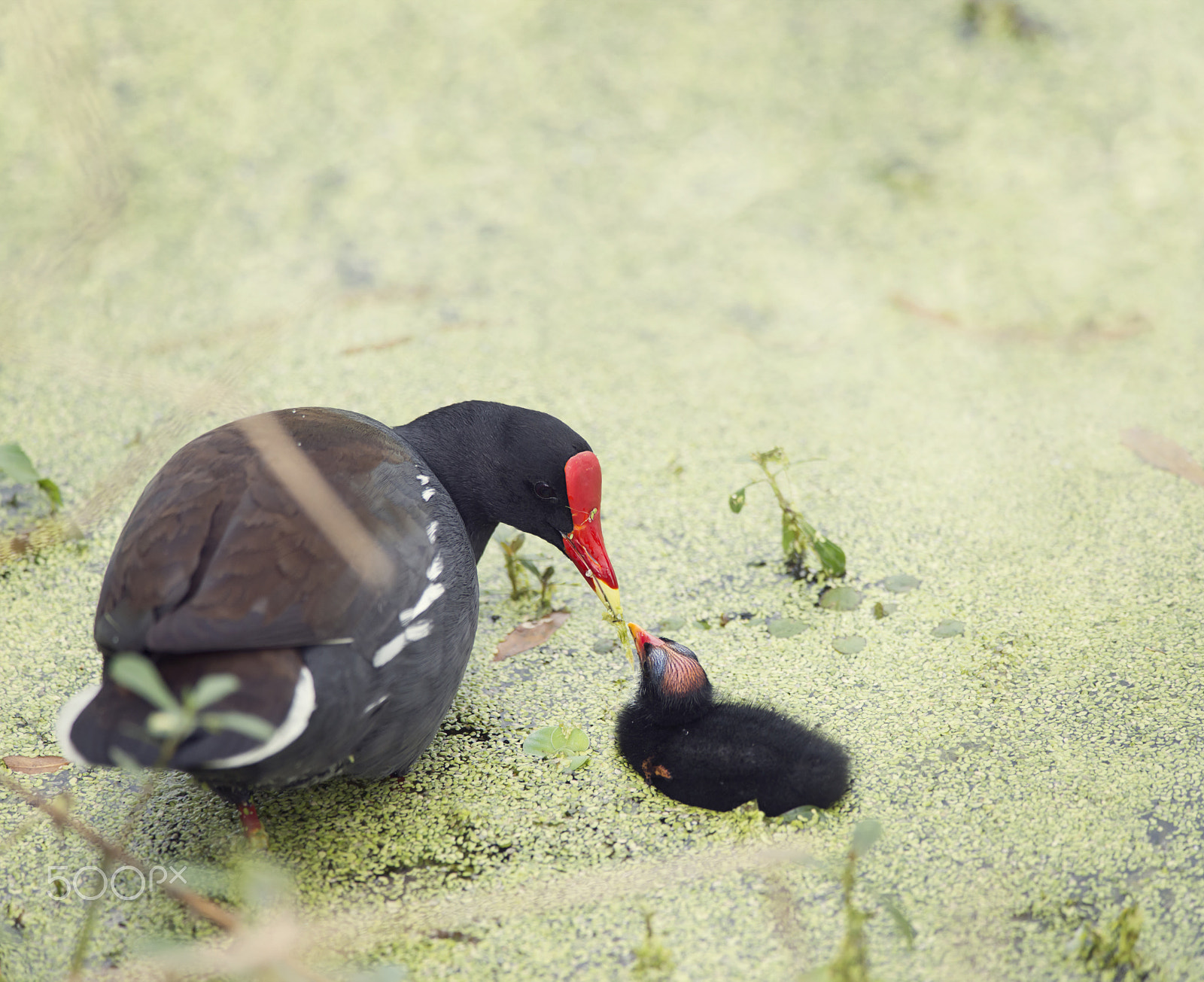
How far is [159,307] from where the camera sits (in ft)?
11.0

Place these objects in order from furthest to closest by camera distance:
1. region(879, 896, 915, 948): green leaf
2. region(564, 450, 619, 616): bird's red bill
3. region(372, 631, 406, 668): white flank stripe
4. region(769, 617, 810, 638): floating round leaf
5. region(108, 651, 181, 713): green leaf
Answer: region(769, 617, 810, 638): floating round leaf < region(564, 450, 619, 616): bird's red bill < region(372, 631, 406, 668): white flank stripe < region(879, 896, 915, 948): green leaf < region(108, 651, 181, 713): green leaf

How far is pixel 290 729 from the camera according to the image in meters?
1.49

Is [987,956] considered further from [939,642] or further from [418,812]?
[418,812]

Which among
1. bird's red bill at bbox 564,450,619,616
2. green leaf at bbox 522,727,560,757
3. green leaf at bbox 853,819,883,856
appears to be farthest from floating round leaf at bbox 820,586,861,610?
green leaf at bbox 853,819,883,856

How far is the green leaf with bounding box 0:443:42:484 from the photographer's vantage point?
2361mm

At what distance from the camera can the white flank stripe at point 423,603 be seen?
5.74ft

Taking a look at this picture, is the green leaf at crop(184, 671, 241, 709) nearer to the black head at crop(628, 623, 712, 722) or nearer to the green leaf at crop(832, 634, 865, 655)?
the black head at crop(628, 623, 712, 722)

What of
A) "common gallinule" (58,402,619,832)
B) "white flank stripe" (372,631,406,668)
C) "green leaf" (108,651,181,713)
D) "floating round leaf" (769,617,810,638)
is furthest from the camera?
"floating round leaf" (769,617,810,638)

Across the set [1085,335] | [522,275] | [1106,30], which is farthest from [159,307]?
[1106,30]

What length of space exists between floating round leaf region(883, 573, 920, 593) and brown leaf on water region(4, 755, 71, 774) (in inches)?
67.1

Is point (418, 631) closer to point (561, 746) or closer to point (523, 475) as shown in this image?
point (561, 746)

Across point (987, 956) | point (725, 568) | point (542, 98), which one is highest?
point (542, 98)

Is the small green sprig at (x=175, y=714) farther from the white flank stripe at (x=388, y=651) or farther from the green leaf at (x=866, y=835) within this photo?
the green leaf at (x=866, y=835)

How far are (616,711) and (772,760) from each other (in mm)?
340
